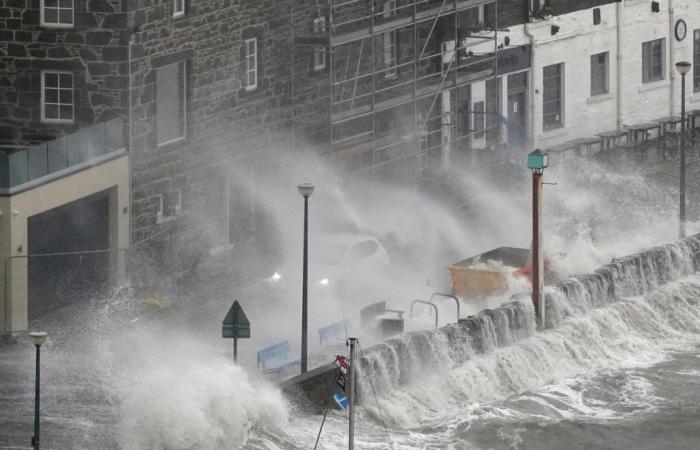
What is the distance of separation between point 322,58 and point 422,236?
5.17 metres

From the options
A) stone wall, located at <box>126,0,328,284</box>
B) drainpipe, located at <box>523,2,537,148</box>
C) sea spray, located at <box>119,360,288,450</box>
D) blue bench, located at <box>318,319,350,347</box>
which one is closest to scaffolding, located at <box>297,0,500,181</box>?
stone wall, located at <box>126,0,328,284</box>

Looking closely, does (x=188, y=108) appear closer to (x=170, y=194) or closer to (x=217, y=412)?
(x=170, y=194)

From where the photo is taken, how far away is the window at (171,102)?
184ft

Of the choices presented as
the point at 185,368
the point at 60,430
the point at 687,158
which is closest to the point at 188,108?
the point at 185,368

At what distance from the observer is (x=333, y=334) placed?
51219 millimetres

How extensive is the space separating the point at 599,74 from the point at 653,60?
2994 mm

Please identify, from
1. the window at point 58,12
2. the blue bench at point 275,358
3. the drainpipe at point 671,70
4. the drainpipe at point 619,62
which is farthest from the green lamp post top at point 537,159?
the drainpipe at point 671,70

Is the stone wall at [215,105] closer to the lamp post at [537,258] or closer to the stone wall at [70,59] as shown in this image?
the stone wall at [70,59]

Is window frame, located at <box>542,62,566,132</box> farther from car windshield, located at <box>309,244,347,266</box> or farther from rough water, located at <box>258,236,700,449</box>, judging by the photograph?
car windshield, located at <box>309,244,347,266</box>

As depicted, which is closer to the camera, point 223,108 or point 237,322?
point 237,322

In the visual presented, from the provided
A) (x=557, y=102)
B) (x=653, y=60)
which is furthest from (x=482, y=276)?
(x=653, y=60)

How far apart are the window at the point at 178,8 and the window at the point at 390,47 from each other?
8.96 metres

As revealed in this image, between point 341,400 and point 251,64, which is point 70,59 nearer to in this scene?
point 251,64

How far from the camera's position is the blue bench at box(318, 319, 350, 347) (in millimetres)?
50934
